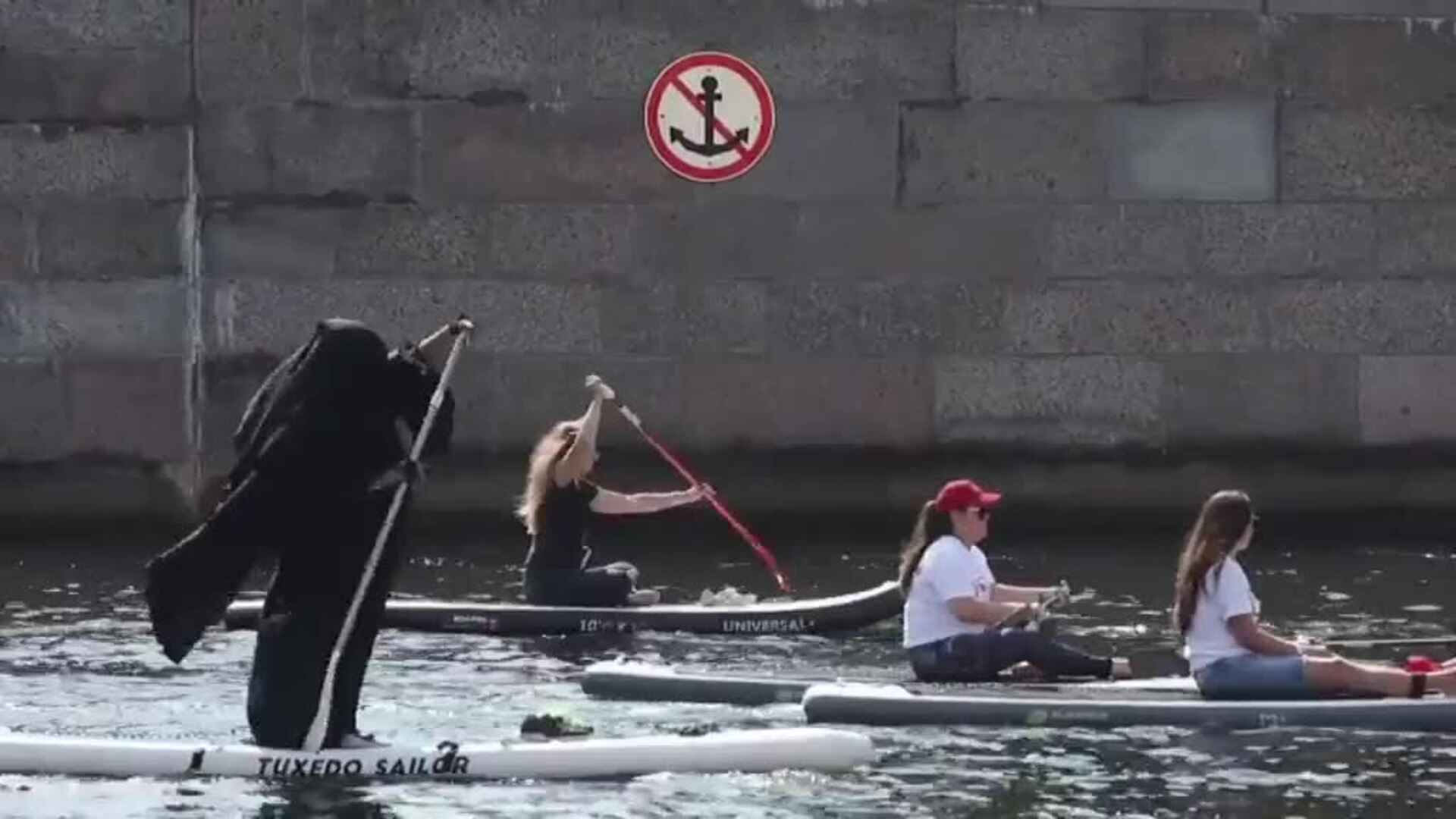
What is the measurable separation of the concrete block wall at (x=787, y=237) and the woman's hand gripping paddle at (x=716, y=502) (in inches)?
16.6

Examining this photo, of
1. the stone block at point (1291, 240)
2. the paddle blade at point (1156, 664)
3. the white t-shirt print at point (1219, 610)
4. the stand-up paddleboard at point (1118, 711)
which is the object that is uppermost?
the stone block at point (1291, 240)

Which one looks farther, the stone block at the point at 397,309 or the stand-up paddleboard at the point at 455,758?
the stone block at the point at 397,309

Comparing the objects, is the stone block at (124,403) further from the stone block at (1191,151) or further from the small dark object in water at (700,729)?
the small dark object in water at (700,729)

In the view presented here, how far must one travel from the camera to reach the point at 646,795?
1127 centimetres

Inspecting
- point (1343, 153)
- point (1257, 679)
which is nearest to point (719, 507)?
point (1343, 153)

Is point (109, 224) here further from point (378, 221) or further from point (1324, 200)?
point (1324, 200)

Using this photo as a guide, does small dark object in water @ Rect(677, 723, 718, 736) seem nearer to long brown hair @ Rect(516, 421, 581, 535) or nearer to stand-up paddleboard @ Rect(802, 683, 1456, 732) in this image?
stand-up paddleboard @ Rect(802, 683, 1456, 732)

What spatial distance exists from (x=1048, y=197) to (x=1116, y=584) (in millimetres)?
3146

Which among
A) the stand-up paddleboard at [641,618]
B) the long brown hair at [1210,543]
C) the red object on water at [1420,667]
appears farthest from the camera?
the stand-up paddleboard at [641,618]

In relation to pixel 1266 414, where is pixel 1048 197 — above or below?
above

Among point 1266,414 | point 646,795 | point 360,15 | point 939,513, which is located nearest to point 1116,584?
point 1266,414

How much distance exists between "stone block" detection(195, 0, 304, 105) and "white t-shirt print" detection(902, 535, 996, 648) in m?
7.45

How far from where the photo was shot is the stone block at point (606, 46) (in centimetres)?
1981

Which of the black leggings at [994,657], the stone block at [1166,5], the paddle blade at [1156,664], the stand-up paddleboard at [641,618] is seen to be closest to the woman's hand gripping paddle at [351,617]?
the black leggings at [994,657]
